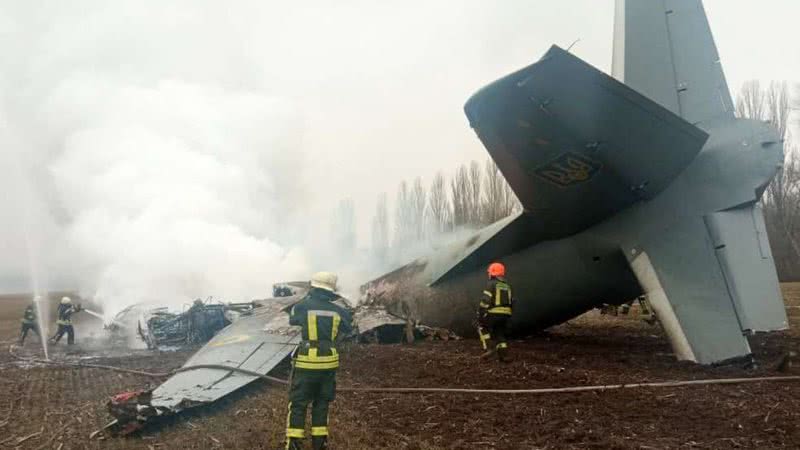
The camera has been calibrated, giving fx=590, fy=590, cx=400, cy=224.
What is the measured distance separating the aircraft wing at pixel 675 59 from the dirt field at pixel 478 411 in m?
4.18

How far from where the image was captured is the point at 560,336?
1342 centimetres

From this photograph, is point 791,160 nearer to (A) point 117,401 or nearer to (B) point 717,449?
(B) point 717,449

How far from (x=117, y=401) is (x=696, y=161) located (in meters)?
8.59

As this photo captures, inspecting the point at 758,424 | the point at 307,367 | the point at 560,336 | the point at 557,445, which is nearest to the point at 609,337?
the point at 560,336

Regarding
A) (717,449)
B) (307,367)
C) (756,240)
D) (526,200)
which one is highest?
(526,200)

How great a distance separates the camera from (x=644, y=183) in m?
9.05

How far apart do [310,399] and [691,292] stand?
5820 millimetres

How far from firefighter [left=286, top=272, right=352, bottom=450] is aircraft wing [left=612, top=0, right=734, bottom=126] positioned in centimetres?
700

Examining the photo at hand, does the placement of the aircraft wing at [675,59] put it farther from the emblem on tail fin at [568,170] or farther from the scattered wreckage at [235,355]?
the scattered wreckage at [235,355]

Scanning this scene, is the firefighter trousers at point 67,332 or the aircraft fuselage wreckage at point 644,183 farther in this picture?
the firefighter trousers at point 67,332

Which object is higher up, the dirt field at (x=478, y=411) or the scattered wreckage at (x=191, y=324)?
the scattered wreckage at (x=191, y=324)

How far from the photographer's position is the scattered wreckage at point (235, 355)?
250 inches

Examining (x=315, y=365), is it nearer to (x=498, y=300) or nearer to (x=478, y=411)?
(x=478, y=411)

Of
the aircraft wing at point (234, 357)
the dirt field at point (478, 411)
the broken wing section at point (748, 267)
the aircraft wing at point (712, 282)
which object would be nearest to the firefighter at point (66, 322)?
the dirt field at point (478, 411)
